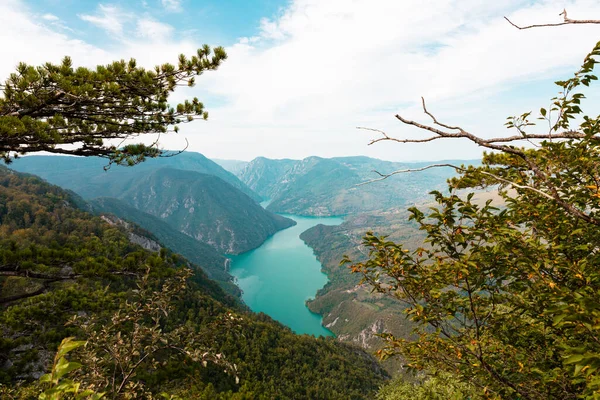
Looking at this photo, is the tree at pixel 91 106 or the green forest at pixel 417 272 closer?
the green forest at pixel 417 272

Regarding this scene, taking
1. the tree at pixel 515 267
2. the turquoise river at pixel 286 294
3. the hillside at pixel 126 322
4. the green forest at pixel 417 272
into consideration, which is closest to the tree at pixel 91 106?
the green forest at pixel 417 272

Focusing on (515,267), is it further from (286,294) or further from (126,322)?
(286,294)

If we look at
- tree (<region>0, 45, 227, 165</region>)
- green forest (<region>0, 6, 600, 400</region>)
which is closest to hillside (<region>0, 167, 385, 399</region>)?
green forest (<region>0, 6, 600, 400</region>)

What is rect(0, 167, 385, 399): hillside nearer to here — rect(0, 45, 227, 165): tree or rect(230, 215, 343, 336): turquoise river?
rect(0, 45, 227, 165): tree

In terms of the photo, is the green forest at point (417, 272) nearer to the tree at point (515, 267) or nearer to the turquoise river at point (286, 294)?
the tree at point (515, 267)

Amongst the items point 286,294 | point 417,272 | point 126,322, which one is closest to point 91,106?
point 126,322

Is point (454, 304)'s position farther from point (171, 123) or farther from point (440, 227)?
point (171, 123)
